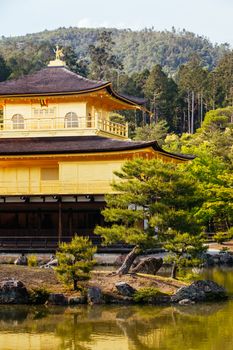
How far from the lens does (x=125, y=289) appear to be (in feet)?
78.0

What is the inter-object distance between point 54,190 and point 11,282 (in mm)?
12129

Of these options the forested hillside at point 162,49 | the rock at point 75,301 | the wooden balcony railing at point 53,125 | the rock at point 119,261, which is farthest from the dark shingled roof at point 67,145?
the forested hillside at point 162,49

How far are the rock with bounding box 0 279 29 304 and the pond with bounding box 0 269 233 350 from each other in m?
0.45

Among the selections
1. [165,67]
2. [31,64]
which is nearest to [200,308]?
[31,64]

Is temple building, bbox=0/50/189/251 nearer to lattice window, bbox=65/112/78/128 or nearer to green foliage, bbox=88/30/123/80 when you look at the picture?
lattice window, bbox=65/112/78/128

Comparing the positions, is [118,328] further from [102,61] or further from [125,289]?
[102,61]

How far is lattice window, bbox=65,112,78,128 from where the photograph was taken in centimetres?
3762

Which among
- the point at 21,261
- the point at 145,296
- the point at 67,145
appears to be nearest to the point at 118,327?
the point at 145,296

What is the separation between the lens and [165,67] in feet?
580

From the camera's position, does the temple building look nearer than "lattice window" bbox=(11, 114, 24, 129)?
Yes

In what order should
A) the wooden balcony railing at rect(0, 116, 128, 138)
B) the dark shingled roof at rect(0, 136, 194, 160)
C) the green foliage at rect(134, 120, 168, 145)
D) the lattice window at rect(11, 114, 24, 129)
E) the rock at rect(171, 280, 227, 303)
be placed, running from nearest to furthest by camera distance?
1. the rock at rect(171, 280, 227, 303)
2. the dark shingled roof at rect(0, 136, 194, 160)
3. the wooden balcony railing at rect(0, 116, 128, 138)
4. the lattice window at rect(11, 114, 24, 129)
5. the green foliage at rect(134, 120, 168, 145)

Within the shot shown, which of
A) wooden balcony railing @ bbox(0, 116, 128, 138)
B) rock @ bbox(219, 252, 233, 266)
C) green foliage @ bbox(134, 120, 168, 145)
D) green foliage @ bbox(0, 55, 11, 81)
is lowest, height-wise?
rock @ bbox(219, 252, 233, 266)

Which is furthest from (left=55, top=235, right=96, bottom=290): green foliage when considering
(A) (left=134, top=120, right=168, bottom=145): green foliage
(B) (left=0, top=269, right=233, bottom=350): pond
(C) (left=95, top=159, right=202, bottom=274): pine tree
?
(A) (left=134, top=120, right=168, bottom=145): green foliage

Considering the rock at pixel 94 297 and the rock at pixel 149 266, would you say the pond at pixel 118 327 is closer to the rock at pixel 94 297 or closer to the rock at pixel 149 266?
the rock at pixel 94 297
